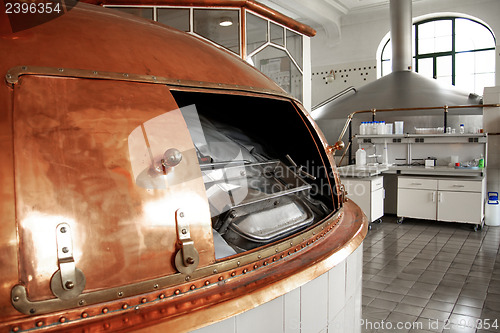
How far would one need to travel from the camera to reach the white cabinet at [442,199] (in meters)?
5.36

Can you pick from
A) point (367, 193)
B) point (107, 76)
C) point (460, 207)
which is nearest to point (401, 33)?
point (460, 207)

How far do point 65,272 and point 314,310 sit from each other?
929 mm

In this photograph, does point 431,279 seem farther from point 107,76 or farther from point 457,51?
point 457,51

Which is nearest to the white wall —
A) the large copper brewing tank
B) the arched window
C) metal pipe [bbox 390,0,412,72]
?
the arched window

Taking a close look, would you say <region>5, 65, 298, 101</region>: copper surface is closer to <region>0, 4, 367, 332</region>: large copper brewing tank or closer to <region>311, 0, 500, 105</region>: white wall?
<region>0, 4, 367, 332</region>: large copper brewing tank

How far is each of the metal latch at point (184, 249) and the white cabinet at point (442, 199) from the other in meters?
5.24

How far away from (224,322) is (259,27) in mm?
4251

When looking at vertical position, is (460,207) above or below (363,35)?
below

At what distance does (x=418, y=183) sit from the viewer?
571 cm

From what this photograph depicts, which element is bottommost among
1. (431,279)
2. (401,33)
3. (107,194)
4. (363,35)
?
(431,279)

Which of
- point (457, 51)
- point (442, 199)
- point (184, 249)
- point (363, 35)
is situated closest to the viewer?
point (184, 249)

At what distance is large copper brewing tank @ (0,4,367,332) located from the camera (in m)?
0.93

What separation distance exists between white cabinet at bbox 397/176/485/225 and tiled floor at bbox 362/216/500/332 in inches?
8.2

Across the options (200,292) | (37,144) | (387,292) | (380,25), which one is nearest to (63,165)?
(37,144)
